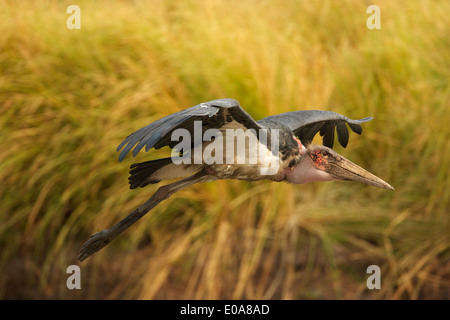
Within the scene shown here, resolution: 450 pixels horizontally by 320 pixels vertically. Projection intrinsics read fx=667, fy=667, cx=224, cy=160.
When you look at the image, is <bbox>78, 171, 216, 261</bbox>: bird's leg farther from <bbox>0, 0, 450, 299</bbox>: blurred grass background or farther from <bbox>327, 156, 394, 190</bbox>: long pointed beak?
<bbox>0, 0, 450, 299</bbox>: blurred grass background

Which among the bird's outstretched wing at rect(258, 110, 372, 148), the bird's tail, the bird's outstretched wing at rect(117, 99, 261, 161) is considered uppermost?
the bird's outstretched wing at rect(258, 110, 372, 148)

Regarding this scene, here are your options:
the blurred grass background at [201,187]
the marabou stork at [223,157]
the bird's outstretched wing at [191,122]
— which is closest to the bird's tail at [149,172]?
the marabou stork at [223,157]

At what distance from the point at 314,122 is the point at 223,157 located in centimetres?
52

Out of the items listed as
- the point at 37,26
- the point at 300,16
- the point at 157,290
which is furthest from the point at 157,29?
the point at 157,290

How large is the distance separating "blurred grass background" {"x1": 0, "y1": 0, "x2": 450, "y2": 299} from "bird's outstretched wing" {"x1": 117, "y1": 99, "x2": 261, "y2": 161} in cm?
217

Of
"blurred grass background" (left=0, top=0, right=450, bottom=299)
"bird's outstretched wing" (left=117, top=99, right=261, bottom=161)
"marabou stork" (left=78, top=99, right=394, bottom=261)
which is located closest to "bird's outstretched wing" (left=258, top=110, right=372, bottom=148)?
"marabou stork" (left=78, top=99, right=394, bottom=261)

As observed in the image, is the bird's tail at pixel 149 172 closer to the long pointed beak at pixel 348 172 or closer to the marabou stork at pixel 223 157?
the marabou stork at pixel 223 157

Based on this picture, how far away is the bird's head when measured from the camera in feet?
6.86

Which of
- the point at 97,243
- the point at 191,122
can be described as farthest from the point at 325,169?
the point at 97,243

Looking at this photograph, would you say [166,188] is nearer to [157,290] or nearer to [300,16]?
[157,290]

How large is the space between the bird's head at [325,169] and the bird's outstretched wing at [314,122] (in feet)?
0.42

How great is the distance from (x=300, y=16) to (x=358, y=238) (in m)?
2.12

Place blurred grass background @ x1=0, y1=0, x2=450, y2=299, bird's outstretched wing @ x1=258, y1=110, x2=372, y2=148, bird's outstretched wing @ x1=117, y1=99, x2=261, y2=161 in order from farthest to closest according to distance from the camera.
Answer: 1. blurred grass background @ x1=0, y1=0, x2=450, y2=299
2. bird's outstretched wing @ x1=258, y1=110, x2=372, y2=148
3. bird's outstretched wing @ x1=117, y1=99, x2=261, y2=161

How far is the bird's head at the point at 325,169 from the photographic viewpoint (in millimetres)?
2090
